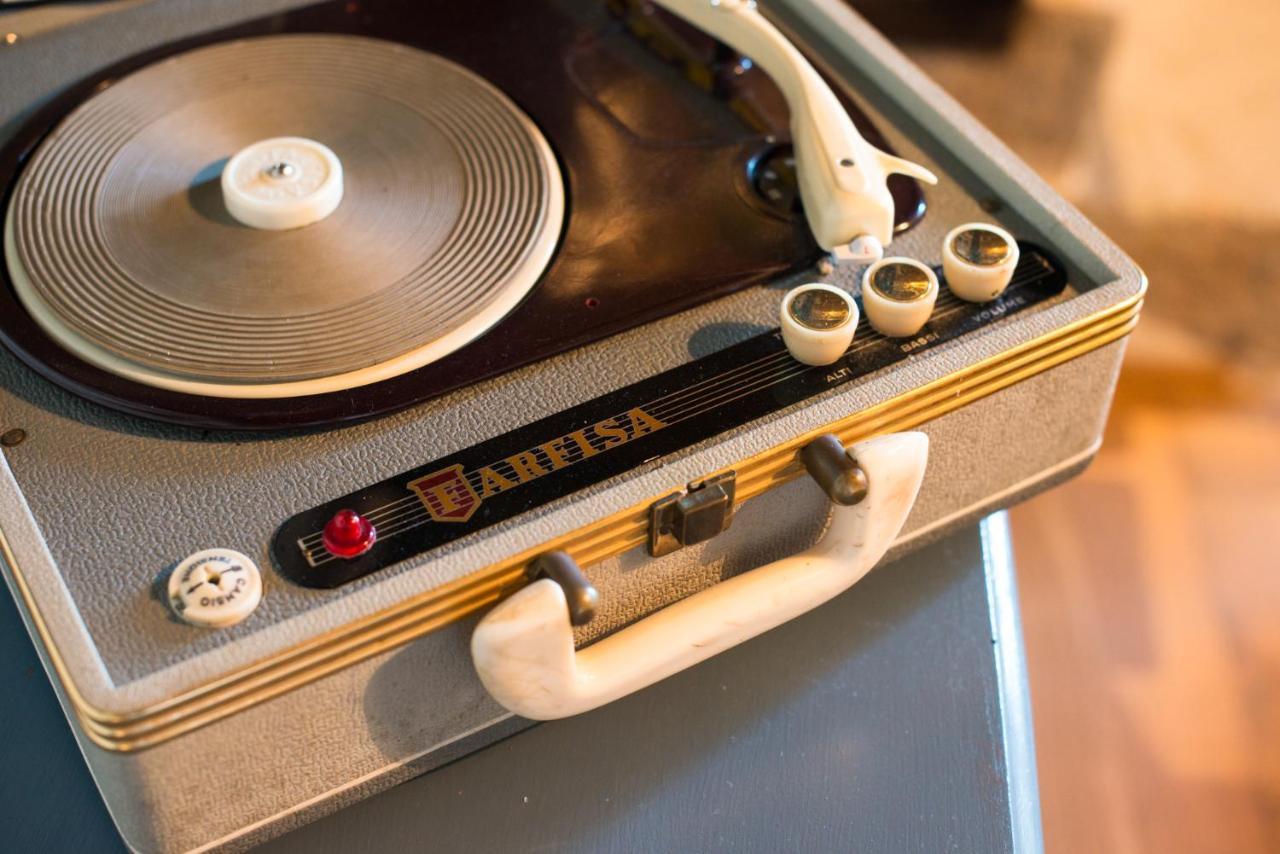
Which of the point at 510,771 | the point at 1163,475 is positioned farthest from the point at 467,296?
the point at 1163,475

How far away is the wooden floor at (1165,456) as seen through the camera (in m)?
1.67

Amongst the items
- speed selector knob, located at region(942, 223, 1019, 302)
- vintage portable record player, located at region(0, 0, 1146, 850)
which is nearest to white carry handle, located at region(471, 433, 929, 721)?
vintage portable record player, located at region(0, 0, 1146, 850)

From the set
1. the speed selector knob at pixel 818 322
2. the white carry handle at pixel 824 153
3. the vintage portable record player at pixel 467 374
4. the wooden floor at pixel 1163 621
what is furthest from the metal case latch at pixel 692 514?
the wooden floor at pixel 1163 621

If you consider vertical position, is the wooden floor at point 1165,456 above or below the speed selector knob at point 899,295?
below

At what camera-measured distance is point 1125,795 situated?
165 cm

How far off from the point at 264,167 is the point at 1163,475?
1312 millimetres

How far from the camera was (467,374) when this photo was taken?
932 mm

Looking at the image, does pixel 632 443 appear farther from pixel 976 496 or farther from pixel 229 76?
pixel 229 76

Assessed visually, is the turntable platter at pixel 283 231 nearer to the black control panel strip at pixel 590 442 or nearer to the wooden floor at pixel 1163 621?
the black control panel strip at pixel 590 442

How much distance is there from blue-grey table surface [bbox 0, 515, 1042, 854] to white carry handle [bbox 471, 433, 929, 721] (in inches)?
3.5

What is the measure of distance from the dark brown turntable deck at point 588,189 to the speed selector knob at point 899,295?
0.25 feet

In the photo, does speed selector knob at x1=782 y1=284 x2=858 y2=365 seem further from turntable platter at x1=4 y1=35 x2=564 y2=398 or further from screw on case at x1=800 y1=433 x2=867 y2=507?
turntable platter at x1=4 y1=35 x2=564 y2=398

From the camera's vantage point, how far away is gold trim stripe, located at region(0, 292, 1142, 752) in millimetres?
763

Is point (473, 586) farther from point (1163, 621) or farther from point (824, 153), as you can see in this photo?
point (1163, 621)
